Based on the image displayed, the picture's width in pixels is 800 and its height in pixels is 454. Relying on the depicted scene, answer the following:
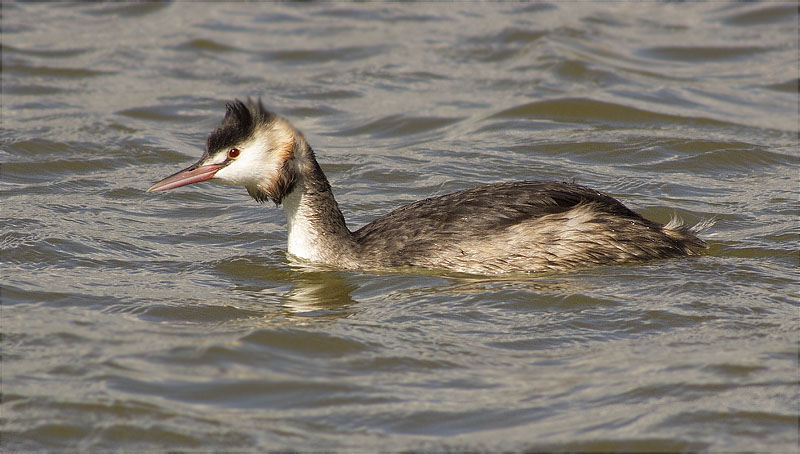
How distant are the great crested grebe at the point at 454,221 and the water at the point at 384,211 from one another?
0.16 m

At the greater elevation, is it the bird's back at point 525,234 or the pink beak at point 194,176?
the pink beak at point 194,176

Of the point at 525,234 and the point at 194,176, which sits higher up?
A: the point at 194,176

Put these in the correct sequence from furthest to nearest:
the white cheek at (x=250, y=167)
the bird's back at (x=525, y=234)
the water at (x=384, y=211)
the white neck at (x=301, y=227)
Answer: the white neck at (x=301, y=227) → the white cheek at (x=250, y=167) → the bird's back at (x=525, y=234) → the water at (x=384, y=211)

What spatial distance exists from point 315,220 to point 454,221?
41.3 inches

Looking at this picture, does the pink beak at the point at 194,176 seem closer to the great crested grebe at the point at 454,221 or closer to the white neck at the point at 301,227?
the great crested grebe at the point at 454,221

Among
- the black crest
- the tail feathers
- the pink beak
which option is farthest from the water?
the black crest

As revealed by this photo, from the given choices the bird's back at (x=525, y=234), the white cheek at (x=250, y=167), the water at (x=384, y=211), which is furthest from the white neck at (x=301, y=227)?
the bird's back at (x=525, y=234)

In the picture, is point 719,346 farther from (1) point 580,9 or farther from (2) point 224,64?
(1) point 580,9

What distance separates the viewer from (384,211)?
1014 centimetres

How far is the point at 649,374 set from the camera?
6156mm

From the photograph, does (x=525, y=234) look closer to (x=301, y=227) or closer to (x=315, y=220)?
(x=315, y=220)

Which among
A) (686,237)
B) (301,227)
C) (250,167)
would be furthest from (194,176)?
(686,237)

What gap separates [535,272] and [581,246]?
36 centimetres

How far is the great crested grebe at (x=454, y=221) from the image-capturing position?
314 inches
